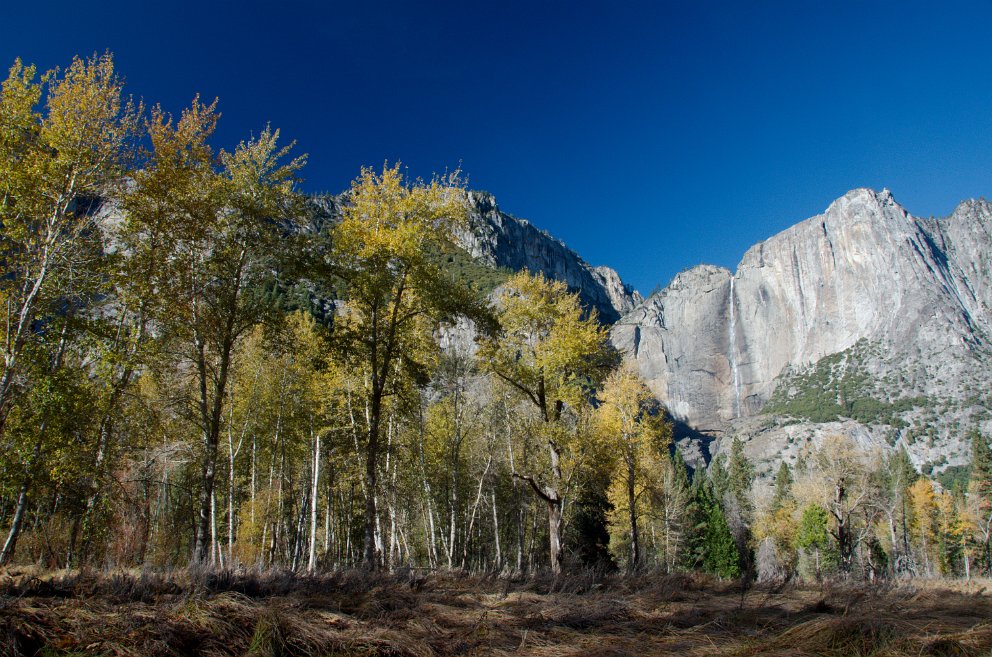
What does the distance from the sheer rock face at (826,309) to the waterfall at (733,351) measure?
0.30 metres

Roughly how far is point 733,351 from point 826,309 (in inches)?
1080

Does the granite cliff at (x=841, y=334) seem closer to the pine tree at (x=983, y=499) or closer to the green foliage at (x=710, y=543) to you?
the pine tree at (x=983, y=499)

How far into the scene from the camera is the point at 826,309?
139500 millimetres

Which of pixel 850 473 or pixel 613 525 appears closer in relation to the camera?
pixel 850 473

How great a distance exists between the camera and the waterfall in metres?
152

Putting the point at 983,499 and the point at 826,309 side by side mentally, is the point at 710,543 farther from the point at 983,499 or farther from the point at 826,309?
the point at 826,309

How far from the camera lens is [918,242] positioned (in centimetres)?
14175

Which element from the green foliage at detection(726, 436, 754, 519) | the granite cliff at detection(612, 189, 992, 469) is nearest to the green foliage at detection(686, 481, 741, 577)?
the green foliage at detection(726, 436, 754, 519)

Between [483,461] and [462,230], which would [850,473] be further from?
[462,230]

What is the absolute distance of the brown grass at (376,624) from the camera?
243cm

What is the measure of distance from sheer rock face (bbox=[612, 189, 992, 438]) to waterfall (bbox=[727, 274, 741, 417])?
30cm

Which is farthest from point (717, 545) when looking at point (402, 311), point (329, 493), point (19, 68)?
point (19, 68)

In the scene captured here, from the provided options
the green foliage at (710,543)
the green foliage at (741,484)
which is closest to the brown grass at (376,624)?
the green foliage at (710,543)

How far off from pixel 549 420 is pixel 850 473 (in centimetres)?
1992
